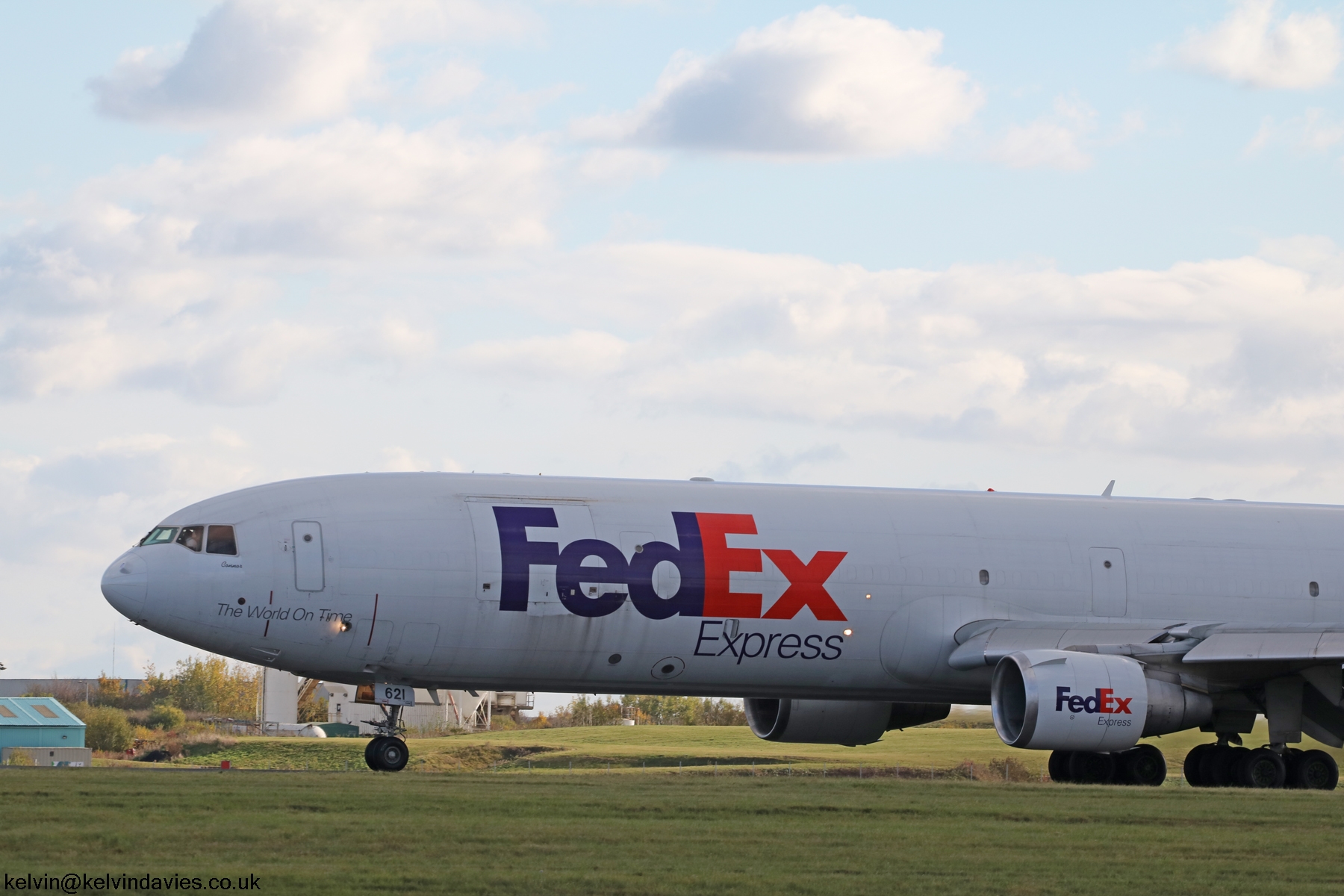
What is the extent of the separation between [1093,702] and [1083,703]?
17 cm

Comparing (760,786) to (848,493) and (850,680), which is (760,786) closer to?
(850,680)

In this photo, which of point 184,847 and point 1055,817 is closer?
point 184,847

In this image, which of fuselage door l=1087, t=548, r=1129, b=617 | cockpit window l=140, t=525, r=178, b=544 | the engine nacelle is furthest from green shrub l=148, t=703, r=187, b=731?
fuselage door l=1087, t=548, r=1129, b=617

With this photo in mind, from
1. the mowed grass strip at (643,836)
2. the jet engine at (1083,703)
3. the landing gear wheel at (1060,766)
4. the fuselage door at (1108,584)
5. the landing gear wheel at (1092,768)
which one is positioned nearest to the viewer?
the mowed grass strip at (643,836)

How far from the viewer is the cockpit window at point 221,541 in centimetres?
2467

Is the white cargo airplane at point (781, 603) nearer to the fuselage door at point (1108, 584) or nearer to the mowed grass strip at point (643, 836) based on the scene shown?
the fuselage door at point (1108, 584)

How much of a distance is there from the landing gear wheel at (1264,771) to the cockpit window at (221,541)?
16.0 metres

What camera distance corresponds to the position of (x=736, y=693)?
1084 inches

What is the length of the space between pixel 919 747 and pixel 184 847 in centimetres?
3694

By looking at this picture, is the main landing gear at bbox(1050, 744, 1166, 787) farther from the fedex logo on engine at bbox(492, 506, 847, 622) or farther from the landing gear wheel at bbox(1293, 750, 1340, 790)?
the fedex logo on engine at bbox(492, 506, 847, 622)

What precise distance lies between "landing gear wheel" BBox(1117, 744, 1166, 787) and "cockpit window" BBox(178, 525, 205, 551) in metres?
15.4

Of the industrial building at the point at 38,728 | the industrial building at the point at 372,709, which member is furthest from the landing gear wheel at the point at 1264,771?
the industrial building at the point at 372,709

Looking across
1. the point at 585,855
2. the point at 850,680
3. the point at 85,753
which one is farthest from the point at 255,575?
Result: the point at 85,753

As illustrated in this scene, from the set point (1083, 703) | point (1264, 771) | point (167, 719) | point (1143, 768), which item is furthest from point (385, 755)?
point (167, 719)
